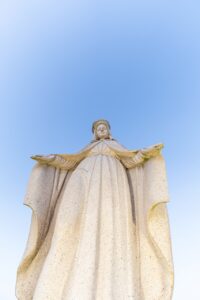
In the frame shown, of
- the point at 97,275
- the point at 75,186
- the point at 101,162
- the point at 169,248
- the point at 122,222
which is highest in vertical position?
the point at 101,162

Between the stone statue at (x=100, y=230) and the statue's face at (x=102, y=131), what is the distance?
597mm

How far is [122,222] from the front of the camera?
5742 mm

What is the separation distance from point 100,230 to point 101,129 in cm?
276

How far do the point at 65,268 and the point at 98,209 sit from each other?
0.97 m

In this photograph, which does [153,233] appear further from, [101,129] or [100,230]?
[101,129]

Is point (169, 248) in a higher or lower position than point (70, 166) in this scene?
lower

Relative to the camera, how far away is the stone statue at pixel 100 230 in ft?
16.6

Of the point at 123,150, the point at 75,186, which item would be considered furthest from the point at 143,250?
the point at 123,150

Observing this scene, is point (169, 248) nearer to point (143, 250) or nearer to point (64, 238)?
point (143, 250)

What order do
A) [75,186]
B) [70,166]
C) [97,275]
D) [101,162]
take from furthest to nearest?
1. [70,166]
2. [101,162]
3. [75,186]
4. [97,275]

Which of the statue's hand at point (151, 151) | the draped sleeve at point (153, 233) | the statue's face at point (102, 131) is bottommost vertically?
the draped sleeve at point (153, 233)

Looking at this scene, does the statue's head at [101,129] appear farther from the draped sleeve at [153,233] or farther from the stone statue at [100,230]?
the draped sleeve at [153,233]

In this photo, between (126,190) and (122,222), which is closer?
(122,222)

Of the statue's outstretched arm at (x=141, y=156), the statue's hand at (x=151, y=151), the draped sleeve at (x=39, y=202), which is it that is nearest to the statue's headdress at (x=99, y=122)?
the statue's outstretched arm at (x=141, y=156)
